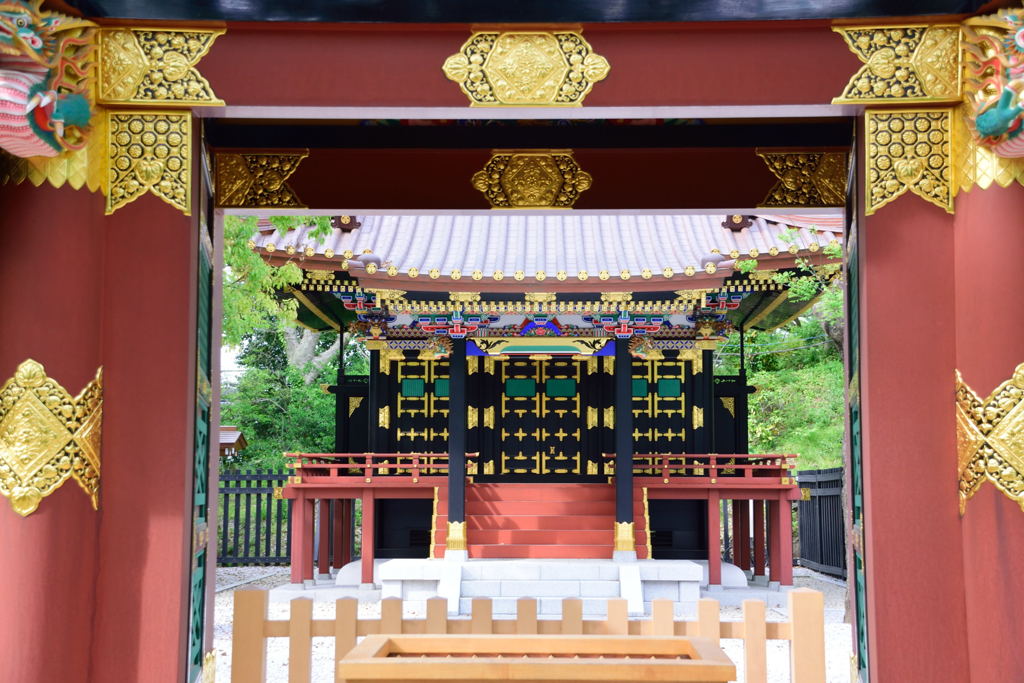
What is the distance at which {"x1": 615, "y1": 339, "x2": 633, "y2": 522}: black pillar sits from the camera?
47.1 feet

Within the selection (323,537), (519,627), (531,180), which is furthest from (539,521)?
(519,627)

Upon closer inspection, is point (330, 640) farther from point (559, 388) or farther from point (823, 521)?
point (823, 521)

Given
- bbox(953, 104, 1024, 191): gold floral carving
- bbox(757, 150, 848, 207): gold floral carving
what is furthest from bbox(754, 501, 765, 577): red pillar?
bbox(953, 104, 1024, 191): gold floral carving

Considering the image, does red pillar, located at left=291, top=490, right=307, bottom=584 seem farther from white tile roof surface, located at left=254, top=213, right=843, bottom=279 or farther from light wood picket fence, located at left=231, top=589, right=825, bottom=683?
light wood picket fence, located at left=231, top=589, right=825, bottom=683

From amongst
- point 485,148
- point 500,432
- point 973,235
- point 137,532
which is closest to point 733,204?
point 485,148

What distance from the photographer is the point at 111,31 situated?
174 inches

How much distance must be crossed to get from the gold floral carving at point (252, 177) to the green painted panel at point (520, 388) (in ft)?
34.8

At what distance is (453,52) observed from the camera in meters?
4.49

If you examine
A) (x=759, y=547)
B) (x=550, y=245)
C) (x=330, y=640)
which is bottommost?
(x=330, y=640)

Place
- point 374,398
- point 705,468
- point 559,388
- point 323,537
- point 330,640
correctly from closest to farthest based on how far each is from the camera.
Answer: point 330,640 < point 705,468 < point 323,537 < point 559,388 < point 374,398

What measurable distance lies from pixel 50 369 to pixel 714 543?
12186 mm

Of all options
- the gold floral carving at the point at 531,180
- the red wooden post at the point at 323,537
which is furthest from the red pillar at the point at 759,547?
the gold floral carving at the point at 531,180

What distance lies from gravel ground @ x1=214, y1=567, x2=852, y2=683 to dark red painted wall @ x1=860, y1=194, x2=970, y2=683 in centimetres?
360

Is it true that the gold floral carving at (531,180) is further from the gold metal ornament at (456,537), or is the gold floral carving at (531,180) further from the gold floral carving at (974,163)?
the gold metal ornament at (456,537)
